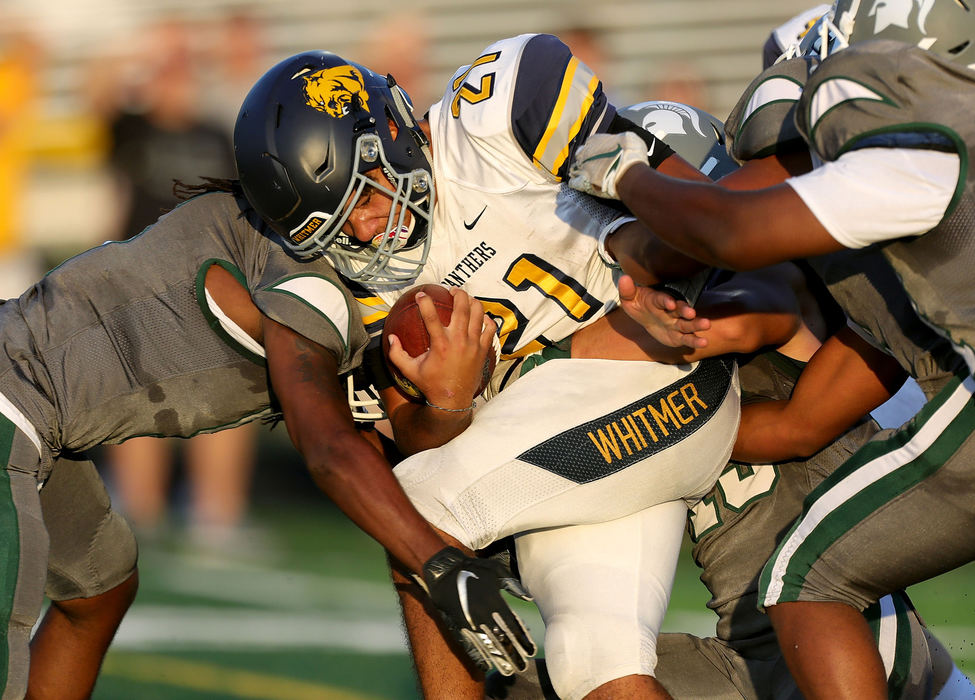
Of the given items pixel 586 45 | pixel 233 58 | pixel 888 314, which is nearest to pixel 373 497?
pixel 888 314

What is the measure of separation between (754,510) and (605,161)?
A: 42.9 inches

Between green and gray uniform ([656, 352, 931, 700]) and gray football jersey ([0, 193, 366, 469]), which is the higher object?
gray football jersey ([0, 193, 366, 469])

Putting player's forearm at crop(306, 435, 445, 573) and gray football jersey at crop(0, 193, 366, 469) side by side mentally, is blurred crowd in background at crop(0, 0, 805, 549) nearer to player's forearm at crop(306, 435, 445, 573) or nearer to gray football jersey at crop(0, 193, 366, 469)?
gray football jersey at crop(0, 193, 366, 469)

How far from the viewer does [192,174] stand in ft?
19.4

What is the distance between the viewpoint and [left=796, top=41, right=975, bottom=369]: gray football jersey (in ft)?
6.57

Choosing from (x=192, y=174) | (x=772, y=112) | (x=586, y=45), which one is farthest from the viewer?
(x=586, y=45)

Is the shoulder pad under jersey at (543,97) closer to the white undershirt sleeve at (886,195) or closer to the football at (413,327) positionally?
the football at (413,327)

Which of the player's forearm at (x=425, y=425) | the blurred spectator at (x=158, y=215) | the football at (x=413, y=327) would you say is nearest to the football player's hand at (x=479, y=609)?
the player's forearm at (x=425, y=425)

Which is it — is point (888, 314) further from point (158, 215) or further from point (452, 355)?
point (158, 215)

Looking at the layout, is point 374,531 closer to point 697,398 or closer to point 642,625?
point 642,625

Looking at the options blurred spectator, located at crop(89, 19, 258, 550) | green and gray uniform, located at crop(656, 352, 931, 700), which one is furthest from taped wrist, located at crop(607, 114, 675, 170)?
blurred spectator, located at crop(89, 19, 258, 550)

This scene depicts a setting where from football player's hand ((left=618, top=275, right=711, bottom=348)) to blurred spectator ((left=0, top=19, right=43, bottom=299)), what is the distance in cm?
613

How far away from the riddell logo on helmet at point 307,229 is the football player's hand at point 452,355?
313 mm

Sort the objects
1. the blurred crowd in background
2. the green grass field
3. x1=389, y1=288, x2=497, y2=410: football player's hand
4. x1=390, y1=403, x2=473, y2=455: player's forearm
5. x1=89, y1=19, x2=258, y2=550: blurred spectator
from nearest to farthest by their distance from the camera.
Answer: x1=389, y1=288, x2=497, y2=410: football player's hand
x1=390, y1=403, x2=473, y2=455: player's forearm
the green grass field
x1=89, y1=19, x2=258, y2=550: blurred spectator
the blurred crowd in background
